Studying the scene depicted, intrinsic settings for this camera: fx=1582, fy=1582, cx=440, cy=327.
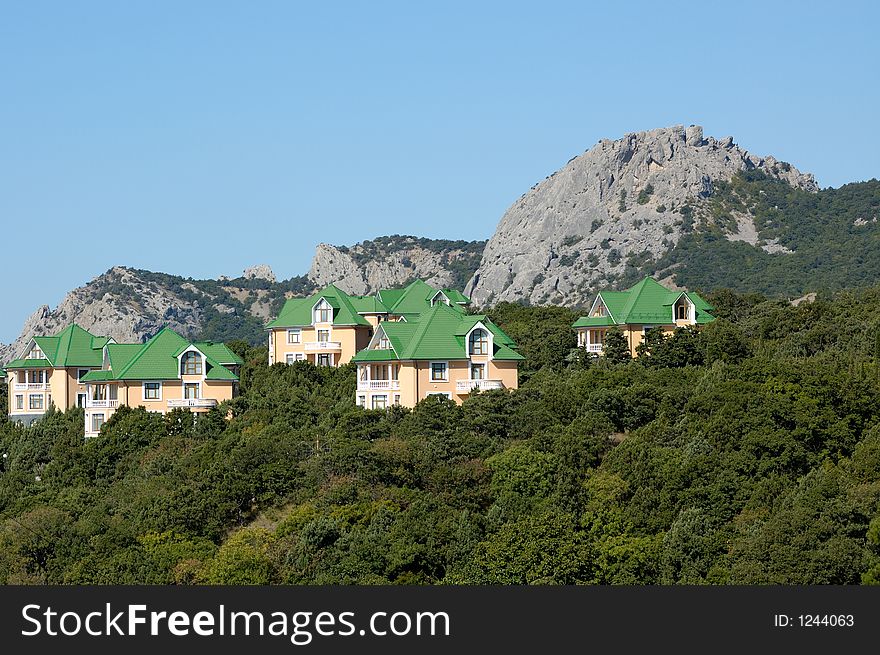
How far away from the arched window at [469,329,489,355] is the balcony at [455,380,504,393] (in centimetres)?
136

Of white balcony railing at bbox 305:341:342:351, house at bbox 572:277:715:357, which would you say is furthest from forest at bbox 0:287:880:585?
white balcony railing at bbox 305:341:342:351

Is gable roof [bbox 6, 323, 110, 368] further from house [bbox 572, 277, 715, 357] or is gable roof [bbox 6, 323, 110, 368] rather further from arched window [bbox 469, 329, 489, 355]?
house [bbox 572, 277, 715, 357]

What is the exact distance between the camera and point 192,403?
245ft

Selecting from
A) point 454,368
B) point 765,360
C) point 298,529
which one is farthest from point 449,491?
point 765,360

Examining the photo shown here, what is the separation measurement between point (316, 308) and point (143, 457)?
1706 centimetres

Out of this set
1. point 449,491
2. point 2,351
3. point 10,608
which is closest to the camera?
point 10,608

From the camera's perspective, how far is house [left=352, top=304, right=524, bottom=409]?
234 feet

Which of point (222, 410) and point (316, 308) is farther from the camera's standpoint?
point (316, 308)

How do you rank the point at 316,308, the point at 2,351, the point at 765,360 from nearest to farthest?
the point at 765,360 < the point at 316,308 < the point at 2,351

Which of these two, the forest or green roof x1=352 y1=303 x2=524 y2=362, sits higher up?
green roof x1=352 y1=303 x2=524 y2=362

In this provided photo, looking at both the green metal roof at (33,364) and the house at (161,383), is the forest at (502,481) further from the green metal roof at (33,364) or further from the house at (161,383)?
the green metal roof at (33,364)

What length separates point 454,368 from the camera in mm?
71500

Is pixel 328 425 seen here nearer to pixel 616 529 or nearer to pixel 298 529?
pixel 298 529

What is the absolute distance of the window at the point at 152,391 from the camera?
7481 cm
